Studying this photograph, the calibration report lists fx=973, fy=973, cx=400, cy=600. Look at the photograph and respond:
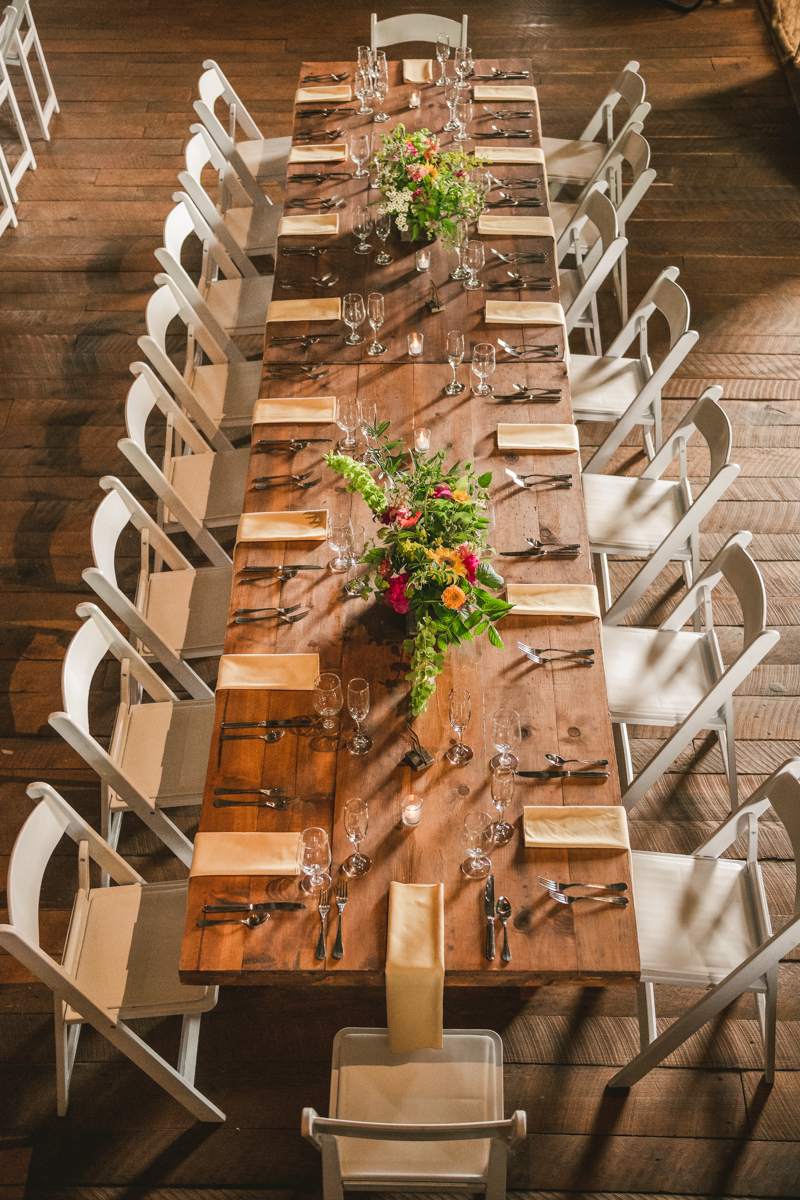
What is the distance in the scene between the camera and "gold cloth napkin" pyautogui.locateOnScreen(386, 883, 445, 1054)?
7.04ft

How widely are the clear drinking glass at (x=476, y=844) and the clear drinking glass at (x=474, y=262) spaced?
2.19 meters

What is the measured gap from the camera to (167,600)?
132 inches

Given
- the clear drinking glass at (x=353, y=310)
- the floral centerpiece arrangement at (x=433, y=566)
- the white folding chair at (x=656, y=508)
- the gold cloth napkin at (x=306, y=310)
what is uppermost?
the gold cloth napkin at (x=306, y=310)

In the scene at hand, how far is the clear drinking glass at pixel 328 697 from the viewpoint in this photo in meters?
2.48

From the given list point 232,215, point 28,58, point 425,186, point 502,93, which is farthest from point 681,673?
point 28,58

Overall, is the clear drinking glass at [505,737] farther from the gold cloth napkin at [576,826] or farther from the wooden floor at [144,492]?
the wooden floor at [144,492]

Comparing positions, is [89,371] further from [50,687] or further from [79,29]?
[79,29]

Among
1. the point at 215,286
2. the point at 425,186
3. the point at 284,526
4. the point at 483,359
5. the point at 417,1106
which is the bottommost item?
the point at 417,1106

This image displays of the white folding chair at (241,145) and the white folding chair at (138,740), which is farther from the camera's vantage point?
the white folding chair at (241,145)

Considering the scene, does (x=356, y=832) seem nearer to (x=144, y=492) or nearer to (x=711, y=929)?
(x=711, y=929)

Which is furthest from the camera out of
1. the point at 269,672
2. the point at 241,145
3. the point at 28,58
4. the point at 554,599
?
the point at 28,58

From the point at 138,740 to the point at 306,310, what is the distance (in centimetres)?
172

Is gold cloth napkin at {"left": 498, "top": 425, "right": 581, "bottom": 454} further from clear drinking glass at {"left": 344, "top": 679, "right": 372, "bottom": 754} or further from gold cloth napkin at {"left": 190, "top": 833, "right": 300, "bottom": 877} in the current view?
gold cloth napkin at {"left": 190, "top": 833, "right": 300, "bottom": 877}

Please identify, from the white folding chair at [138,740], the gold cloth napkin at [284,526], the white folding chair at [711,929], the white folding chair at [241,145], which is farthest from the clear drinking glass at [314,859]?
the white folding chair at [241,145]
